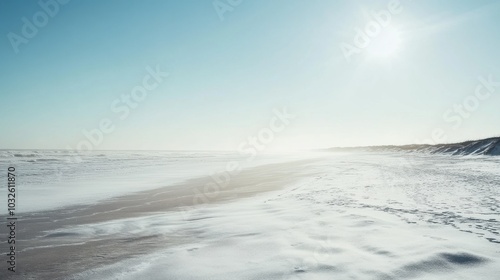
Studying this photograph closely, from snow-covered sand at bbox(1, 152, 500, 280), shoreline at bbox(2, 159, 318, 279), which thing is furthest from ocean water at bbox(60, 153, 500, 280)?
shoreline at bbox(2, 159, 318, 279)

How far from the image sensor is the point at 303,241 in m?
4.86

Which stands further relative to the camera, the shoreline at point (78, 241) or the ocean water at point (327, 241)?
the shoreline at point (78, 241)

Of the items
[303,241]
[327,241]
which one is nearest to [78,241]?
[303,241]

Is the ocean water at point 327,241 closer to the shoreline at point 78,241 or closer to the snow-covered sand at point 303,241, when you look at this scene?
the snow-covered sand at point 303,241

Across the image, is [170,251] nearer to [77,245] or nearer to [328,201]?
[77,245]

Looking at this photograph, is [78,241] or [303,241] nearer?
[303,241]

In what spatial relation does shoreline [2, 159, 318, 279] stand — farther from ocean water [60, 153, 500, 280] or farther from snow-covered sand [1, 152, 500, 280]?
ocean water [60, 153, 500, 280]

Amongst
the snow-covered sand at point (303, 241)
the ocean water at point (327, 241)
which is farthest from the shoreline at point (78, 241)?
the ocean water at point (327, 241)

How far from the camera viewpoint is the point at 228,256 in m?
4.39

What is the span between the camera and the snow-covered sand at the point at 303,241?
3684 mm

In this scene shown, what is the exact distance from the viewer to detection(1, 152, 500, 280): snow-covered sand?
3.68 metres

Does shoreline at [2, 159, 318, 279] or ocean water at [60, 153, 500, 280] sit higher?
shoreline at [2, 159, 318, 279]

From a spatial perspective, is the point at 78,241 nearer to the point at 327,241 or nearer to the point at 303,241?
the point at 303,241

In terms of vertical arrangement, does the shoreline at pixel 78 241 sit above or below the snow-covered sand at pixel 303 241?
above
